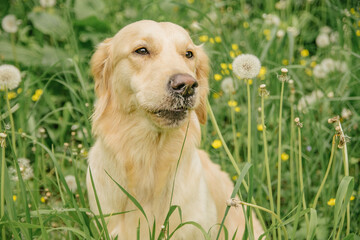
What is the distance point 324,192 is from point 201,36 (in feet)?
7.27

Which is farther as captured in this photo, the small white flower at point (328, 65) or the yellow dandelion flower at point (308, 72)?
the yellow dandelion flower at point (308, 72)

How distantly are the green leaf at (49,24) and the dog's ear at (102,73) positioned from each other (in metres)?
1.49

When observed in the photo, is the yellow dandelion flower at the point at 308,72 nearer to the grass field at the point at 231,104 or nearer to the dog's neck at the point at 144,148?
the grass field at the point at 231,104

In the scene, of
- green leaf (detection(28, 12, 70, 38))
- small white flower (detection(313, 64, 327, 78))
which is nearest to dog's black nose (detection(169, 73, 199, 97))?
small white flower (detection(313, 64, 327, 78))

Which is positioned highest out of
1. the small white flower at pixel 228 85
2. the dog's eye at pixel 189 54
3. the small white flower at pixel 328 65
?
the dog's eye at pixel 189 54

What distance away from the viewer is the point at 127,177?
2.49m

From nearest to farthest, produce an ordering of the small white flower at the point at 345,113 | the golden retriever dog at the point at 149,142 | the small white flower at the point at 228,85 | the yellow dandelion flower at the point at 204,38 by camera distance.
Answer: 1. the golden retriever dog at the point at 149,142
2. the small white flower at the point at 345,113
3. the small white flower at the point at 228,85
4. the yellow dandelion flower at the point at 204,38

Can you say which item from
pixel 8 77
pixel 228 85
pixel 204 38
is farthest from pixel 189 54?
pixel 204 38

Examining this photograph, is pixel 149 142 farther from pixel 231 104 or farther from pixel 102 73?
pixel 231 104

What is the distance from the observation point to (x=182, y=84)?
2.17 meters

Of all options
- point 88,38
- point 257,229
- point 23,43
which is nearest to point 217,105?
point 257,229

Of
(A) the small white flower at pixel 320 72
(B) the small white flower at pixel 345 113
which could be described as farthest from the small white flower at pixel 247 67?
(A) the small white flower at pixel 320 72

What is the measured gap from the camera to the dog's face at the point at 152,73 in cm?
223

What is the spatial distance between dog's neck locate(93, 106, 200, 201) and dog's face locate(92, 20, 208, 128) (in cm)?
11
